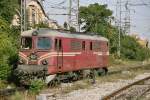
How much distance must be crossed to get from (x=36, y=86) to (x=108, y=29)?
4179cm

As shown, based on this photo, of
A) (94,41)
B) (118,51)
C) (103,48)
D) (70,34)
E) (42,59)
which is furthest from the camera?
(118,51)

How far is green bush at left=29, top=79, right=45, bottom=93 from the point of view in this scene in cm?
2237

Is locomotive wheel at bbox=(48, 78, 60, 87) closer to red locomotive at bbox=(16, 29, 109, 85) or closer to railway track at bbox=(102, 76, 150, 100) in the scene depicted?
red locomotive at bbox=(16, 29, 109, 85)

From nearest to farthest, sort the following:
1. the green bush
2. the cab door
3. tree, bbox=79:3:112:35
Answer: the green bush < the cab door < tree, bbox=79:3:112:35

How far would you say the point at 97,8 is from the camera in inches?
2810

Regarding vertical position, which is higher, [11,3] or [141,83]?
[11,3]

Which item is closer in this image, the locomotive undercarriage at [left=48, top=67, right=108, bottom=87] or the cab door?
the cab door

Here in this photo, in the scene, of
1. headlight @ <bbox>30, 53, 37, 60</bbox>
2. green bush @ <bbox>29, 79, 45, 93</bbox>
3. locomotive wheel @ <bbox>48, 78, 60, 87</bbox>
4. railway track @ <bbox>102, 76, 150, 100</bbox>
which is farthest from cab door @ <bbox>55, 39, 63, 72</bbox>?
railway track @ <bbox>102, 76, 150, 100</bbox>

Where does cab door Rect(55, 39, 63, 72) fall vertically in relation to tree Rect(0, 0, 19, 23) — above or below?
below

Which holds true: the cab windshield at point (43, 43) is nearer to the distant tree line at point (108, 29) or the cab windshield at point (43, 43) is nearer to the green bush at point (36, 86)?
the green bush at point (36, 86)

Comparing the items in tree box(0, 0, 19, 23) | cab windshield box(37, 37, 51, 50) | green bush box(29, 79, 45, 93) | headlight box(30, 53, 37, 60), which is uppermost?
tree box(0, 0, 19, 23)

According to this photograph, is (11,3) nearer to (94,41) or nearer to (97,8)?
(94,41)

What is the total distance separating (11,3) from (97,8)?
105 feet

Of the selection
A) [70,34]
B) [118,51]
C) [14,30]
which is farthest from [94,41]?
[118,51]
